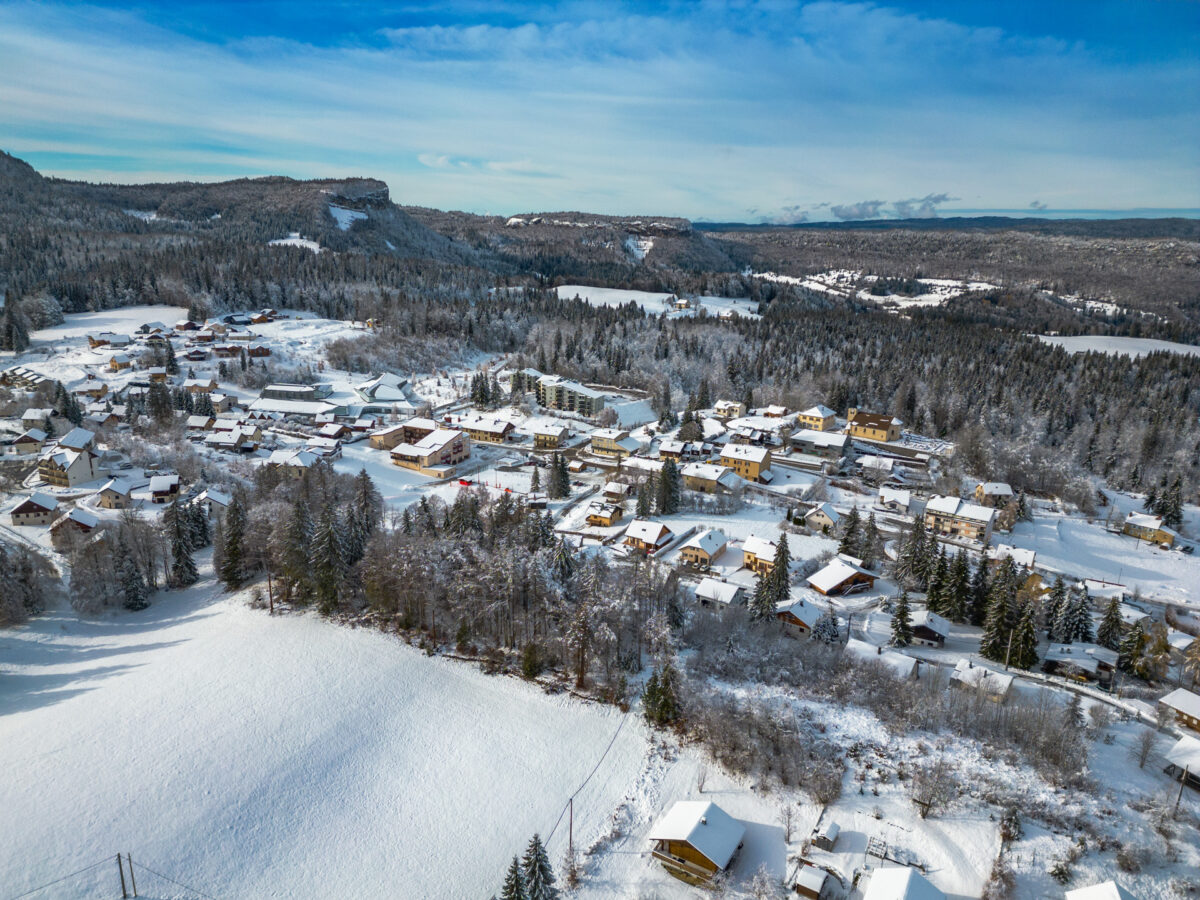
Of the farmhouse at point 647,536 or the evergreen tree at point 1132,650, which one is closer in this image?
the evergreen tree at point 1132,650

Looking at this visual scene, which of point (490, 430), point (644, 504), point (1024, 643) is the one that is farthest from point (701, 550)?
point (490, 430)

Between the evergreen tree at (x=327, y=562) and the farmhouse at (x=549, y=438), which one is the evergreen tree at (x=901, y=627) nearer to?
the evergreen tree at (x=327, y=562)

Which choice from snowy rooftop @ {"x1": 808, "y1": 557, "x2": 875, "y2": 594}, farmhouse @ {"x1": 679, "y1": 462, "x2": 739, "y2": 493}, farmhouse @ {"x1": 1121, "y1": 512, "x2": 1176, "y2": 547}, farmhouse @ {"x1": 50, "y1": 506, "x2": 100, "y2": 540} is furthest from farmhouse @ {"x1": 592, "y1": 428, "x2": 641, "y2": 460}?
farmhouse @ {"x1": 1121, "y1": 512, "x2": 1176, "y2": 547}

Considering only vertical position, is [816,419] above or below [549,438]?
above

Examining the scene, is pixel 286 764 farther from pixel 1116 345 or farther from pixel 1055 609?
pixel 1116 345

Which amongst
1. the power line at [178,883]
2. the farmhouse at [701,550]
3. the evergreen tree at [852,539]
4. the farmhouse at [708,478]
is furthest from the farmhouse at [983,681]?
the power line at [178,883]
